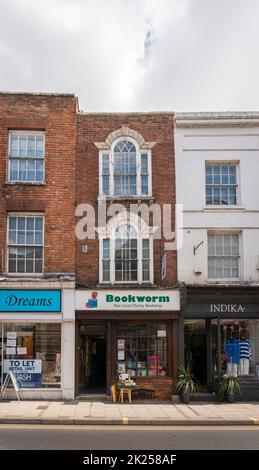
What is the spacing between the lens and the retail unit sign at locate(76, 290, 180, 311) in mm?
17969

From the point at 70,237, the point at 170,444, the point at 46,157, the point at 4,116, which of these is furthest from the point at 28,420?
the point at 4,116

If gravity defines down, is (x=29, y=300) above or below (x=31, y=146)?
below

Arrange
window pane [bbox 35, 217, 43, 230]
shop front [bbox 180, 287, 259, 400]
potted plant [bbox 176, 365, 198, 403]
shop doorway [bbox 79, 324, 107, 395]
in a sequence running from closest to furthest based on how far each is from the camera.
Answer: potted plant [bbox 176, 365, 198, 403] < shop front [bbox 180, 287, 259, 400] < shop doorway [bbox 79, 324, 107, 395] < window pane [bbox 35, 217, 43, 230]

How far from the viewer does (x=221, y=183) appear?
19.3m

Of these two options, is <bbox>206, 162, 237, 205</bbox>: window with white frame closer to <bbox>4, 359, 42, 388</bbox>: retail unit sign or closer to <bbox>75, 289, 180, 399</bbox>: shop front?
<bbox>75, 289, 180, 399</bbox>: shop front

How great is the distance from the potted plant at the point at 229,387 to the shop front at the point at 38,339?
469 cm

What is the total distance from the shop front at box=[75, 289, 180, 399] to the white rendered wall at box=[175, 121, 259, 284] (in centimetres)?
153

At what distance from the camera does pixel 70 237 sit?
18641 mm

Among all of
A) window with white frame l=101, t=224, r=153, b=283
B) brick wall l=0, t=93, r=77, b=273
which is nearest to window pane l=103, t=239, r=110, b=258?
window with white frame l=101, t=224, r=153, b=283

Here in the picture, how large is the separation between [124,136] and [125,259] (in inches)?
166

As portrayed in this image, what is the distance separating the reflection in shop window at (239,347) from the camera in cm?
1853

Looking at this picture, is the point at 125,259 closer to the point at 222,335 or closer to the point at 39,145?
the point at 222,335

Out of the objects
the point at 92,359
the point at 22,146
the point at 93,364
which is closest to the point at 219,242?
the point at 92,359

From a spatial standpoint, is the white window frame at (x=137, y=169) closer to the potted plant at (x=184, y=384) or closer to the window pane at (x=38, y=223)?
the window pane at (x=38, y=223)
